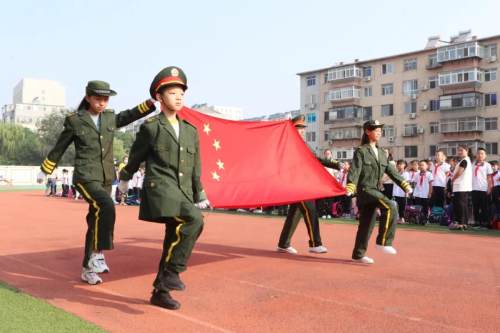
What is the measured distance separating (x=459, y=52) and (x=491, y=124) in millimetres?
7108

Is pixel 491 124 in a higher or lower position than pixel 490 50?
lower

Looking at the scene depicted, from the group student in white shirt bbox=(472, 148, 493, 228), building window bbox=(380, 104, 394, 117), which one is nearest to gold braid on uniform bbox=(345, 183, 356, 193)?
student in white shirt bbox=(472, 148, 493, 228)

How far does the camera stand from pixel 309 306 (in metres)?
4.66

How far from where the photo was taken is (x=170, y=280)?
4504 millimetres

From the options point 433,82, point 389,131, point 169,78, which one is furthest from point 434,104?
point 169,78

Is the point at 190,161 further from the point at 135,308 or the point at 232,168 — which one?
the point at 232,168

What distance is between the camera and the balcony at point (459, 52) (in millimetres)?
46219

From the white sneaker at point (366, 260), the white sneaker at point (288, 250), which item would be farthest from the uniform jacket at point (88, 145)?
the white sneaker at point (366, 260)

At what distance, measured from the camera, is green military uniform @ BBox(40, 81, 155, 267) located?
224 inches

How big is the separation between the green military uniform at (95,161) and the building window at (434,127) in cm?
4788

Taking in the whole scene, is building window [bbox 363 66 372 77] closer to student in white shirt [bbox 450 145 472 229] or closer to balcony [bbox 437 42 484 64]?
balcony [bbox 437 42 484 64]

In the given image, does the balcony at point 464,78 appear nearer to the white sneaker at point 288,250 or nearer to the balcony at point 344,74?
the balcony at point 344,74

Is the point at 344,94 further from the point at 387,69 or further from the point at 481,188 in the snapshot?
the point at 481,188

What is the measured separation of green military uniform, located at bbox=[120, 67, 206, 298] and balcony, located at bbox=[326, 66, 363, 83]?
173ft
